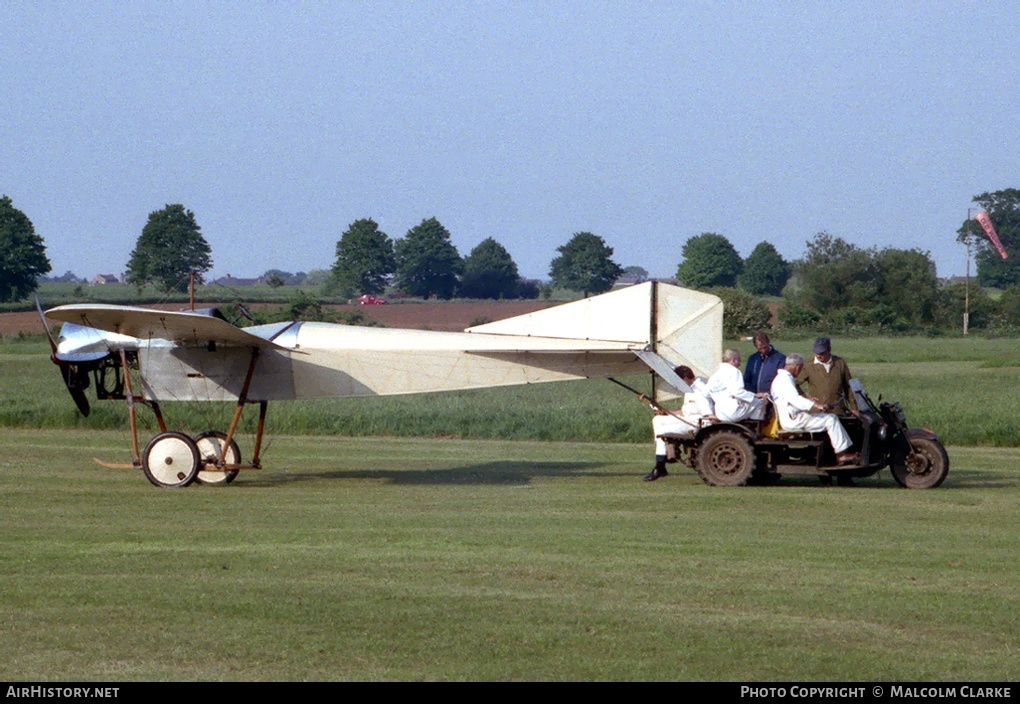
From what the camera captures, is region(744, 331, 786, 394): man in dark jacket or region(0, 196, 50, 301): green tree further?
region(0, 196, 50, 301): green tree

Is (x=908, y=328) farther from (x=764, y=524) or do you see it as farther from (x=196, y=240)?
(x=764, y=524)

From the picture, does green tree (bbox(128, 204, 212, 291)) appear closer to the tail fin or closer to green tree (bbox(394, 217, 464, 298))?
the tail fin

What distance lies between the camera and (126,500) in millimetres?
13906

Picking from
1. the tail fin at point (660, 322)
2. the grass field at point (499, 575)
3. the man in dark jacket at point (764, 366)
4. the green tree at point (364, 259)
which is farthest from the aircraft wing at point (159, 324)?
the green tree at point (364, 259)

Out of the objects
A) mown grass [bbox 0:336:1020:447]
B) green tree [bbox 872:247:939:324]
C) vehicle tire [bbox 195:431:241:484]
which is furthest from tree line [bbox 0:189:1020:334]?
vehicle tire [bbox 195:431:241:484]

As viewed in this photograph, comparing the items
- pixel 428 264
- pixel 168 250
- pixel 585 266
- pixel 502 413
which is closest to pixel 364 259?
pixel 428 264

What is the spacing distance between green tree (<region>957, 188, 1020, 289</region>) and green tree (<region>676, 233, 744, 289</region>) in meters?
29.6

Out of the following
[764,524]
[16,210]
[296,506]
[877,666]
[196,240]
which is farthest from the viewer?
[16,210]

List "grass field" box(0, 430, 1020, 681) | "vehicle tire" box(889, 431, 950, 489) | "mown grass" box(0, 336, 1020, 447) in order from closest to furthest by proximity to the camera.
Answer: "grass field" box(0, 430, 1020, 681) < "vehicle tire" box(889, 431, 950, 489) < "mown grass" box(0, 336, 1020, 447)

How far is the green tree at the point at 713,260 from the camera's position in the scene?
121062 millimetres

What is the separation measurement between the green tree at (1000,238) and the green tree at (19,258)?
96749 millimetres

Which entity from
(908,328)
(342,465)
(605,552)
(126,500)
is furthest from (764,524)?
(908,328)

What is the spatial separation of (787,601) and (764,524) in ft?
12.4

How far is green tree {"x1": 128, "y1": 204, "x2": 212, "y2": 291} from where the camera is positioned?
40750mm
